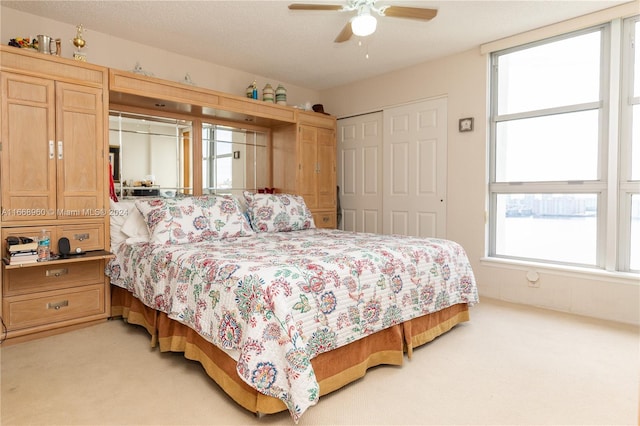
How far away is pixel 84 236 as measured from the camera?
9.48ft

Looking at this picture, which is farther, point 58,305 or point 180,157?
point 180,157

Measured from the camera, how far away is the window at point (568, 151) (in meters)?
3.02

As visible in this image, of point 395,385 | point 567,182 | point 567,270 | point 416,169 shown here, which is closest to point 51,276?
point 395,385

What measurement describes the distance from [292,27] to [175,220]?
1.99 m

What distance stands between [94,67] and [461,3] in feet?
9.80

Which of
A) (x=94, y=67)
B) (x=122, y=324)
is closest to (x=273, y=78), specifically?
(x=94, y=67)

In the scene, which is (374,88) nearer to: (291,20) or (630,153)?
(291,20)

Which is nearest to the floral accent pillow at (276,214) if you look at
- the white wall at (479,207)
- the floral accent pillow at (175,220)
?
the floral accent pillow at (175,220)

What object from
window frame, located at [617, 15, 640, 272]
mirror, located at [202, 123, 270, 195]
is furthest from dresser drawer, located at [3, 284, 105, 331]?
window frame, located at [617, 15, 640, 272]

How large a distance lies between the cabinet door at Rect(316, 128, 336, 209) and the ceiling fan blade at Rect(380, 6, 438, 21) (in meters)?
2.30

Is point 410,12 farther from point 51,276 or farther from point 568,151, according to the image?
point 51,276

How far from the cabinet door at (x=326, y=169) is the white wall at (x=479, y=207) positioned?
3.04 feet

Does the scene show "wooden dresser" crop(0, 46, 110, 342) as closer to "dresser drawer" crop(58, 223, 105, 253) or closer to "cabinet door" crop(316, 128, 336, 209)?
"dresser drawer" crop(58, 223, 105, 253)

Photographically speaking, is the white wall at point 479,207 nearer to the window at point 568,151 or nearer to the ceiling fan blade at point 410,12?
the window at point 568,151
